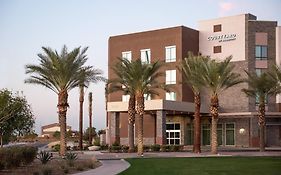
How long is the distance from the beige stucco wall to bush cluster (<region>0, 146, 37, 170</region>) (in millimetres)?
43047

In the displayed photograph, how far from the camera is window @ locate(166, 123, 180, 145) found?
217ft

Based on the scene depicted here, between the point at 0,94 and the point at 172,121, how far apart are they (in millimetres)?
26176

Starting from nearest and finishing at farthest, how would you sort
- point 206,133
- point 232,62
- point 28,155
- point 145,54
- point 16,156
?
point 16,156
point 28,155
point 232,62
point 206,133
point 145,54

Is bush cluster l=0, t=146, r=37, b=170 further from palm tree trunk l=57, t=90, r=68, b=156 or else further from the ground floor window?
the ground floor window

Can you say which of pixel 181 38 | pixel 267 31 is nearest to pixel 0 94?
pixel 181 38

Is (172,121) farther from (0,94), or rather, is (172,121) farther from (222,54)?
(0,94)

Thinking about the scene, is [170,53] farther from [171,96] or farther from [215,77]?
[215,77]

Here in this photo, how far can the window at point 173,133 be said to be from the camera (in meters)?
66.2

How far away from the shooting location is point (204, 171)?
2373cm

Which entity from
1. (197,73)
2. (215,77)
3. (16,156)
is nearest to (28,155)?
(16,156)

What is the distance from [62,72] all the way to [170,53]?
1217 inches

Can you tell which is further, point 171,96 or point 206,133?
point 206,133

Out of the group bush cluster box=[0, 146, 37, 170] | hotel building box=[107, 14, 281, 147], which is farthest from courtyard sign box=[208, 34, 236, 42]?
bush cluster box=[0, 146, 37, 170]

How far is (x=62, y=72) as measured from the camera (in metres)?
38.0
